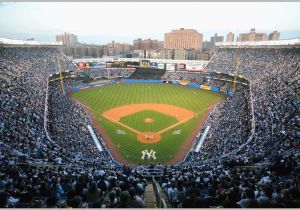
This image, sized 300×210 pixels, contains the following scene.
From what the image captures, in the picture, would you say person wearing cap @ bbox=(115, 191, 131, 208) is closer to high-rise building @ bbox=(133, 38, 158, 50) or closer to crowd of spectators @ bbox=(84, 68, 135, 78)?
crowd of spectators @ bbox=(84, 68, 135, 78)

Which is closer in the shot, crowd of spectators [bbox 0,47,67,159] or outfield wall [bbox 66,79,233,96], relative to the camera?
crowd of spectators [bbox 0,47,67,159]

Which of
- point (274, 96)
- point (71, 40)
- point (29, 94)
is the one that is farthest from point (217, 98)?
point (71, 40)

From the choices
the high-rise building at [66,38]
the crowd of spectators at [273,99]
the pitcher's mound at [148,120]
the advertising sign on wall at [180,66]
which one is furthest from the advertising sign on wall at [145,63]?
the high-rise building at [66,38]

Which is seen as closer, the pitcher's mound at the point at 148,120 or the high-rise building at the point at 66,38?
the pitcher's mound at the point at 148,120

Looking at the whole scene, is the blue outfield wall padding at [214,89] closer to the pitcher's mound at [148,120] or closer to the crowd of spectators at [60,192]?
the pitcher's mound at [148,120]

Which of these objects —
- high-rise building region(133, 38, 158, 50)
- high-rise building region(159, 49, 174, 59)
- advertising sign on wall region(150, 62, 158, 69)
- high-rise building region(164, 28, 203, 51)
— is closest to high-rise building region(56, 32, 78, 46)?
high-rise building region(133, 38, 158, 50)

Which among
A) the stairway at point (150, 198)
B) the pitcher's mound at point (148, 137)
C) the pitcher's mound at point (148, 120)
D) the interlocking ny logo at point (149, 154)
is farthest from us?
the pitcher's mound at point (148, 120)

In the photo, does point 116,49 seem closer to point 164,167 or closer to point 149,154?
point 149,154
